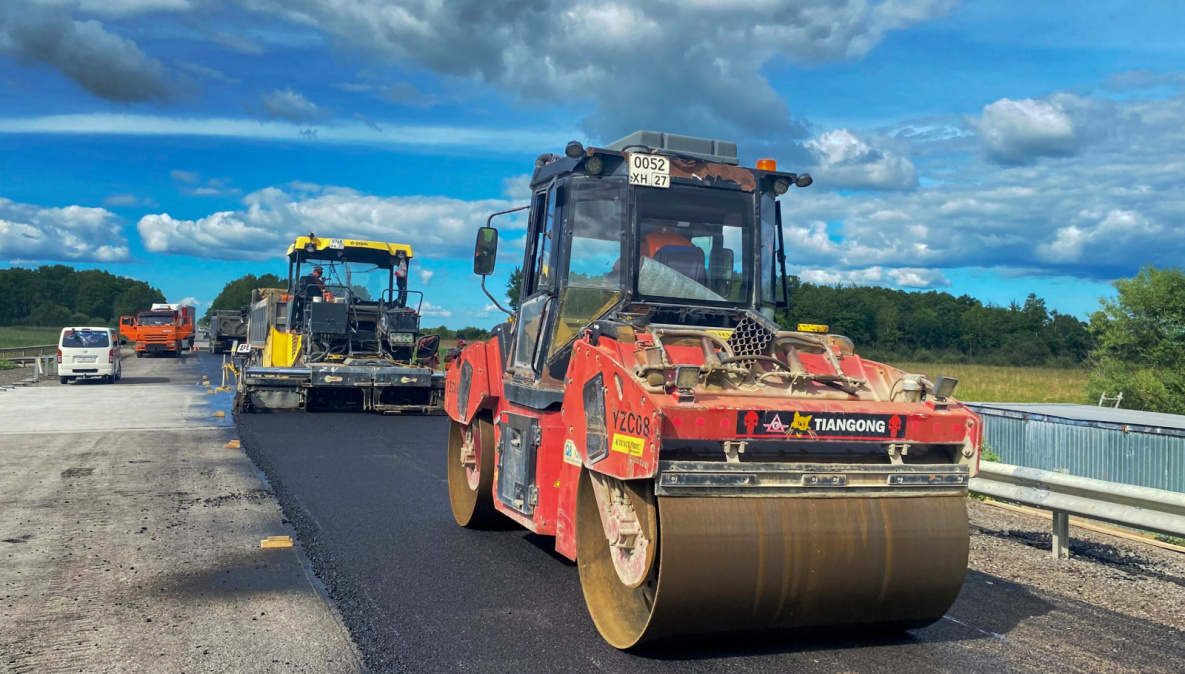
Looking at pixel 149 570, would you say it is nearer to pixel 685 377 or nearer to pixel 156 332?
pixel 685 377

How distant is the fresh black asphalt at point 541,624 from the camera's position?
453 cm

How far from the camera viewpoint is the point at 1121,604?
18.6 feet

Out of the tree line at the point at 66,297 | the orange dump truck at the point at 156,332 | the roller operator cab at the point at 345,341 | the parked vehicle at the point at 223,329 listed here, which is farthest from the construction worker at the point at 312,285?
the tree line at the point at 66,297

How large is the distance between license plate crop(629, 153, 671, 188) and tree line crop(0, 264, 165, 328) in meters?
127

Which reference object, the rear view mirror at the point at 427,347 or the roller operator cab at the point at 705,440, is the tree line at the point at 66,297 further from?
the roller operator cab at the point at 705,440

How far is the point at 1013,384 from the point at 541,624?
34698mm

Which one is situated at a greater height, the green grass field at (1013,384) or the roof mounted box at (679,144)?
the roof mounted box at (679,144)

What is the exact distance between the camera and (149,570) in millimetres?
6250

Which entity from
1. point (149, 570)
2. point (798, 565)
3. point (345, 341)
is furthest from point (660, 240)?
point (345, 341)

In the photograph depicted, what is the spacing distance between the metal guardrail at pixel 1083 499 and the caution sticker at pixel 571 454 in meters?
3.60

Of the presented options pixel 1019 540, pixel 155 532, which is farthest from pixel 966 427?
pixel 155 532

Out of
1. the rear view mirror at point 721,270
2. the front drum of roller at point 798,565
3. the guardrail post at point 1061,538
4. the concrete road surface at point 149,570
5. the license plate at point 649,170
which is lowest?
the concrete road surface at point 149,570

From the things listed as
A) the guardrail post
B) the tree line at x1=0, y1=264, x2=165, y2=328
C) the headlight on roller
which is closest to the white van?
the guardrail post

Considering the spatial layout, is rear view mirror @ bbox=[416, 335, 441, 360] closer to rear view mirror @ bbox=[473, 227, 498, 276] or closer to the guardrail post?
rear view mirror @ bbox=[473, 227, 498, 276]
